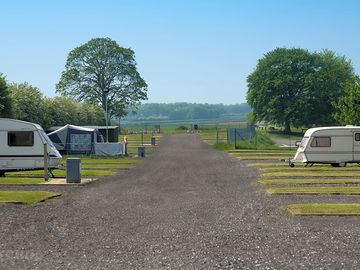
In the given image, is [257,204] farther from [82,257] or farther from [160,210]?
[82,257]

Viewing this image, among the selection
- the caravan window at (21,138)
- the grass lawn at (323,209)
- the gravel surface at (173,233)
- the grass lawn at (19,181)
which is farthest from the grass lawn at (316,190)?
the caravan window at (21,138)

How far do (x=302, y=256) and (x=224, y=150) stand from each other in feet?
148

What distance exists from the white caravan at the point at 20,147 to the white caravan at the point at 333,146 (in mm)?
16221

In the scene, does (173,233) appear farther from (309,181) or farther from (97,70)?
(97,70)

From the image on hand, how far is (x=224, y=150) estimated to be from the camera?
5603 centimetres

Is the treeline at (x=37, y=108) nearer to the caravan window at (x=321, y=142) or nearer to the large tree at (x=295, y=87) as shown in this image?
the caravan window at (x=321, y=142)

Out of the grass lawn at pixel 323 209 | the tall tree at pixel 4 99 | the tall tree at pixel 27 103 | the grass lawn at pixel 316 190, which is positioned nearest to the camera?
the grass lawn at pixel 323 209

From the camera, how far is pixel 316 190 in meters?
22.0

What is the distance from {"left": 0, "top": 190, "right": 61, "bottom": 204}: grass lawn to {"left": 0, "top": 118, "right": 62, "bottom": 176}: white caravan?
24.8ft

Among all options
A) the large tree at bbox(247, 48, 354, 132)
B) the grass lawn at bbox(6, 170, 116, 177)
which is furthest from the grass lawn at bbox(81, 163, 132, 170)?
the large tree at bbox(247, 48, 354, 132)

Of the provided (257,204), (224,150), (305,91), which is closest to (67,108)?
(224,150)

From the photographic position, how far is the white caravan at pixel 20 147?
2942cm

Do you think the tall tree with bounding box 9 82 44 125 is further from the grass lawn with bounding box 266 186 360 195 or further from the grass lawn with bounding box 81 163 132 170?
the grass lawn with bounding box 266 186 360 195

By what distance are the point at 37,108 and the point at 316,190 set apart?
3951cm
